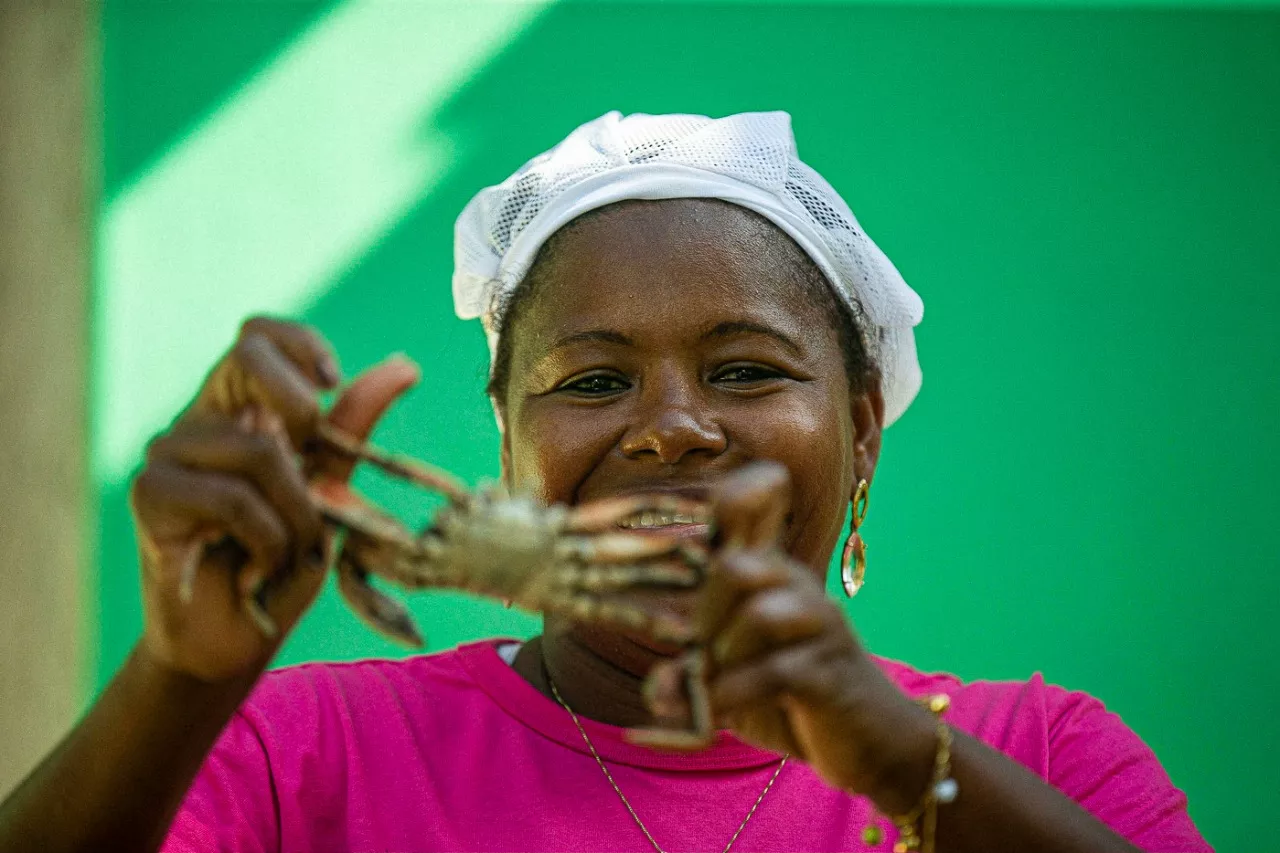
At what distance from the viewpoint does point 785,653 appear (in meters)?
1.33

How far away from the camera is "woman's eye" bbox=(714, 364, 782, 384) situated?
2.04 m

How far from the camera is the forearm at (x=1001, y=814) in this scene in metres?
1.56

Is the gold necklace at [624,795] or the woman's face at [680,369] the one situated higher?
the woman's face at [680,369]

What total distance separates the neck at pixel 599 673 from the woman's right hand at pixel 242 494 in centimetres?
74

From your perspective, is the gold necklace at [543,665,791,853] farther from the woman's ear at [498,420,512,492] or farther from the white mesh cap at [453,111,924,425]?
the white mesh cap at [453,111,924,425]

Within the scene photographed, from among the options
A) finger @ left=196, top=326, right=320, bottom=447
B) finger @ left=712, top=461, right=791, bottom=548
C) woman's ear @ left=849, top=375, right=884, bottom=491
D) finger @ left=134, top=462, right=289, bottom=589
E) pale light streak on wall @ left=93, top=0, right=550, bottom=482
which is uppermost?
pale light streak on wall @ left=93, top=0, right=550, bottom=482

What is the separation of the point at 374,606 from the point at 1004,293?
240cm

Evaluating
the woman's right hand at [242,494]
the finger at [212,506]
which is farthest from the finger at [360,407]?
the finger at [212,506]

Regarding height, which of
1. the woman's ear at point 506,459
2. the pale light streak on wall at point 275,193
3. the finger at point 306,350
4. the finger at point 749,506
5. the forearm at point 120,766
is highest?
the pale light streak on wall at point 275,193

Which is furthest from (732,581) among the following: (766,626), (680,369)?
(680,369)

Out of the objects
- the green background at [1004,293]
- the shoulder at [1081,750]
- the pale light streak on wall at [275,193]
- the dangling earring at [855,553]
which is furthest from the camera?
the pale light streak on wall at [275,193]

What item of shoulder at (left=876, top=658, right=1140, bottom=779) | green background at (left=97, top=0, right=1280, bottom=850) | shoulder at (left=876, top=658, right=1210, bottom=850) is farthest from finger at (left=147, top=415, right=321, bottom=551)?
green background at (left=97, top=0, right=1280, bottom=850)

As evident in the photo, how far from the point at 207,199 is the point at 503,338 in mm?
1488

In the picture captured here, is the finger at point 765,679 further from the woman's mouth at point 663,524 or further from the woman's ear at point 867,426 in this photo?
the woman's ear at point 867,426
